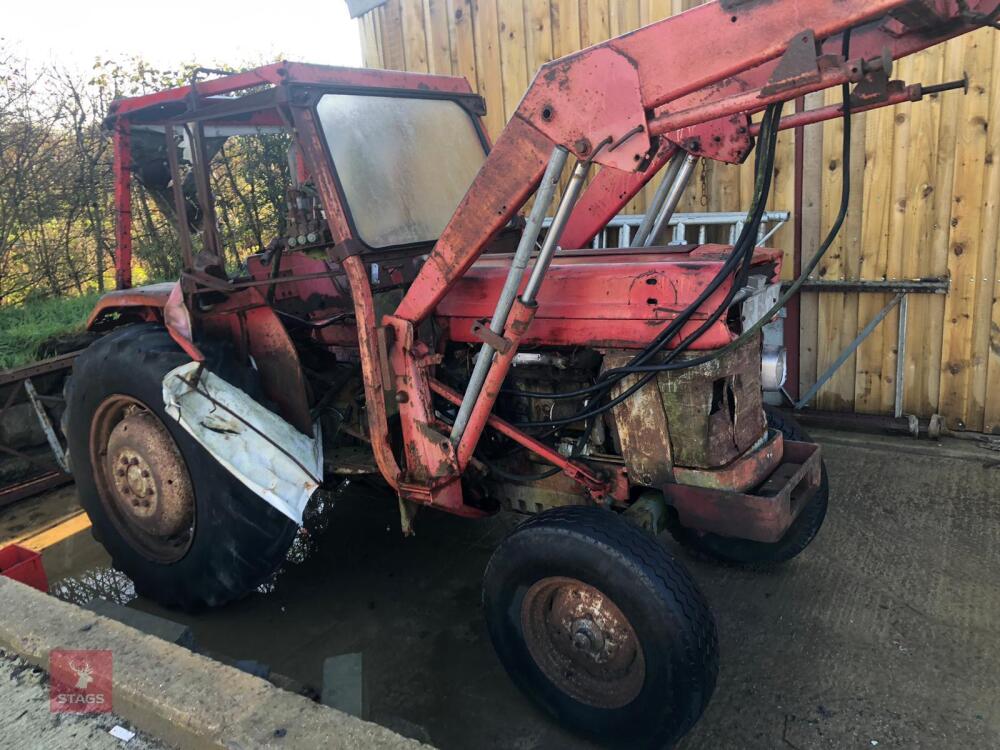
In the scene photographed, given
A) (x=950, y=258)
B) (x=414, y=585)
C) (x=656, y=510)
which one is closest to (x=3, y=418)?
(x=414, y=585)

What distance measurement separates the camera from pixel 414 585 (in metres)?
3.56

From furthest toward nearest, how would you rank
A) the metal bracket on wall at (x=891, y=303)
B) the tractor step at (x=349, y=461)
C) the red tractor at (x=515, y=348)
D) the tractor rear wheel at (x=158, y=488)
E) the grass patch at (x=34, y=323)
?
the grass patch at (x=34, y=323)
the metal bracket on wall at (x=891, y=303)
the tractor step at (x=349, y=461)
the tractor rear wheel at (x=158, y=488)
the red tractor at (x=515, y=348)

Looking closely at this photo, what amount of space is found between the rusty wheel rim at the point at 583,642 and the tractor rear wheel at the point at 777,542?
0.94 meters

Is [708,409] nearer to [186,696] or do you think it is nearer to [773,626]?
[773,626]

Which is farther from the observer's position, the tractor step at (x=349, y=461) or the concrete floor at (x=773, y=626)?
the tractor step at (x=349, y=461)

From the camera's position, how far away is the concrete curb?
1935 mm

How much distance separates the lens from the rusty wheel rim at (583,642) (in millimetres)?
2430

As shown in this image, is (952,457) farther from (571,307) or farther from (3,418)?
(3,418)

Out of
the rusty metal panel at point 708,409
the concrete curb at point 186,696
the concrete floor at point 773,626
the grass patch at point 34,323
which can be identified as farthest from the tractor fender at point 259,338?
the grass patch at point 34,323

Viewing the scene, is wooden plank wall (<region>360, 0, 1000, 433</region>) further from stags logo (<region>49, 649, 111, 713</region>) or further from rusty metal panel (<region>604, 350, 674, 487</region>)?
stags logo (<region>49, 649, 111, 713</region>)

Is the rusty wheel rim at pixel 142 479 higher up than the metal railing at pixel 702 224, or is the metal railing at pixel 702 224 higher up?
the metal railing at pixel 702 224

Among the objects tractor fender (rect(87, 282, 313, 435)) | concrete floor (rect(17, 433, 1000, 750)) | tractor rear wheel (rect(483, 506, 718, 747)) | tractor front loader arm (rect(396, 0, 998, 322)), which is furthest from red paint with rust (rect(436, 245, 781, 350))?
concrete floor (rect(17, 433, 1000, 750))

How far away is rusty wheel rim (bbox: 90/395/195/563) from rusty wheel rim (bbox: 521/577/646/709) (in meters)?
1.69

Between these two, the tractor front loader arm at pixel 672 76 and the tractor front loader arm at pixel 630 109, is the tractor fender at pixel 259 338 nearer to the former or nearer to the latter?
the tractor front loader arm at pixel 630 109
